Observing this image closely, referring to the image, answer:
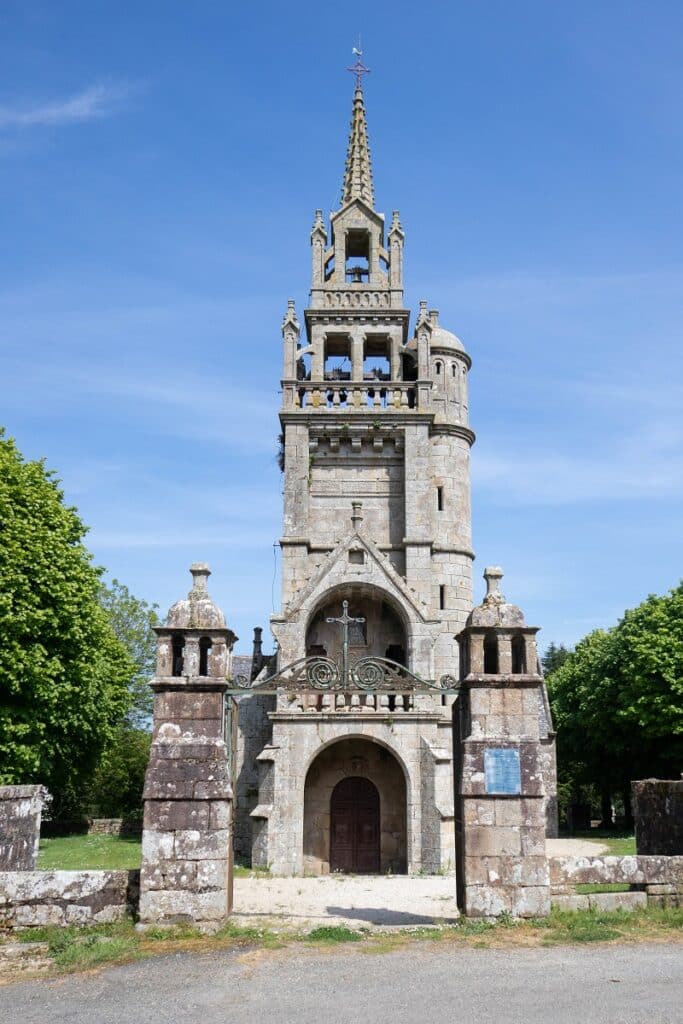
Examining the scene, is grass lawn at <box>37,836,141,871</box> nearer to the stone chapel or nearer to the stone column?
the stone chapel

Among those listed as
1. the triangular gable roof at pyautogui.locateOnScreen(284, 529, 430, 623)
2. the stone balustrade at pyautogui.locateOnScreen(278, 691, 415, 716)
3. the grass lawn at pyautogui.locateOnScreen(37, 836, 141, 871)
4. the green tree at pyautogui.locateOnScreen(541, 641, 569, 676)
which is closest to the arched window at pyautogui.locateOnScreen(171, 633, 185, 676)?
the grass lawn at pyautogui.locateOnScreen(37, 836, 141, 871)

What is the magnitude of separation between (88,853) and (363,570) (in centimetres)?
1188

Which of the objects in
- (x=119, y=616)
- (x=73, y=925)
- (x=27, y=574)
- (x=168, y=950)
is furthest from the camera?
(x=119, y=616)

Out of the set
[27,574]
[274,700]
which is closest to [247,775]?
[274,700]

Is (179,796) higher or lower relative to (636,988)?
higher

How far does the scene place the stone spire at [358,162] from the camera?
35156 mm

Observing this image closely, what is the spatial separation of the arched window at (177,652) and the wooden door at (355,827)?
15529 mm

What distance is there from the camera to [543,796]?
43.1ft

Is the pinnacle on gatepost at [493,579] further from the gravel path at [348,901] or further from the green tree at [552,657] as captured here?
the green tree at [552,657]

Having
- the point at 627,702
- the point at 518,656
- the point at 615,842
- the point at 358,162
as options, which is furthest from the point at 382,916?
the point at 358,162

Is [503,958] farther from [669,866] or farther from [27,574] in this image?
[27,574]

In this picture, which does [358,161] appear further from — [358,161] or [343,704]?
[343,704]

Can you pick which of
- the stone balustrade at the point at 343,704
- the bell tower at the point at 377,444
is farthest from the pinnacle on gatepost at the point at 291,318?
the stone balustrade at the point at 343,704

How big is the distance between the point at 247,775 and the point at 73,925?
16.7 m
